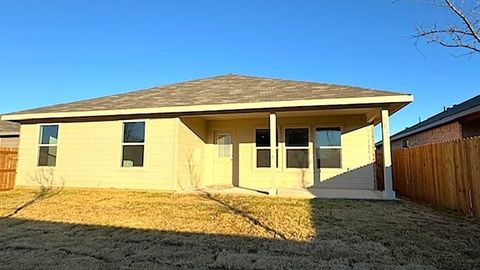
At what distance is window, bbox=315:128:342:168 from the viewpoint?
10.2 metres

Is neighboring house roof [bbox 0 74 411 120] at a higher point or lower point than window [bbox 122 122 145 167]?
higher

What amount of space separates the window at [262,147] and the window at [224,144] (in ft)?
3.43

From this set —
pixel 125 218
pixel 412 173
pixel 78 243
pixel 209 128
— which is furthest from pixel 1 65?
pixel 412 173

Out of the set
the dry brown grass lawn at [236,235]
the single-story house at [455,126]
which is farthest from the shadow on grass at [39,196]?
the single-story house at [455,126]

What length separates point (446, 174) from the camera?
675 cm

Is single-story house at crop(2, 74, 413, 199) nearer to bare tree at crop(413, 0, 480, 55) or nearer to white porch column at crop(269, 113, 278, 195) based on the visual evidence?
white porch column at crop(269, 113, 278, 195)

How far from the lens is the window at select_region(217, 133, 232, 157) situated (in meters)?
11.4

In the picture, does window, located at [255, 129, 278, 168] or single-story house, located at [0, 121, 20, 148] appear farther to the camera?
single-story house, located at [0, 121, 20, 148]

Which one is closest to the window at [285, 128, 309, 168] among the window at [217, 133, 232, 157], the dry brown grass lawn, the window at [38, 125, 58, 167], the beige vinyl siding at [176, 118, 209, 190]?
the window at [217, 133, 232, 157]

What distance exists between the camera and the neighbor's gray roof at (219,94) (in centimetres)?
901

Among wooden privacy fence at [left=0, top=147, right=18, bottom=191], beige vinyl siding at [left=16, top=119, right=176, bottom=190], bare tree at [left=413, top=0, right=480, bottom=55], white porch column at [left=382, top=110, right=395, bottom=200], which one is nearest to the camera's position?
bare tree at [left=413, top=0, right=480, bottom=55]

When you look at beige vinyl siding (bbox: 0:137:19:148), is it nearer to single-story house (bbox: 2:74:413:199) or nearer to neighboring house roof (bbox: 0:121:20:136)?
neighboring house roof (bbox: 0:121:20:136)

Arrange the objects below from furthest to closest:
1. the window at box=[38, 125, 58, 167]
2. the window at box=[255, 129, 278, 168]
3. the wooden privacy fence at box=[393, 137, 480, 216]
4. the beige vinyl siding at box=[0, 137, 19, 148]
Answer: the beige vinyl siding at box=[0, 137, 19, 148], the window at box=[255, 129, 278, 168], the window at box=[38, 125, 58, 167], the wooden privacy fence at box=[393, 137, 480, 216]

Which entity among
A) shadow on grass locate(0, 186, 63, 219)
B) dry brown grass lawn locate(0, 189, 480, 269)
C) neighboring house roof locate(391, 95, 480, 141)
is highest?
neighboring house roof locate(391, 95, 480, 141)
